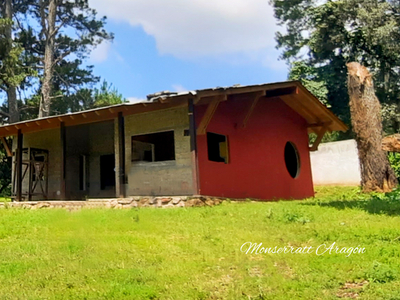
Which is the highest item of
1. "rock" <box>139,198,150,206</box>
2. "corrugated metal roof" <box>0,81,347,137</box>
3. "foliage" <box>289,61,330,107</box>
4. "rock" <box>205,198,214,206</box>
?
"foliage" <box>289,61,330,107</box>

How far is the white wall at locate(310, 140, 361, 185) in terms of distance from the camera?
1927 centimetres

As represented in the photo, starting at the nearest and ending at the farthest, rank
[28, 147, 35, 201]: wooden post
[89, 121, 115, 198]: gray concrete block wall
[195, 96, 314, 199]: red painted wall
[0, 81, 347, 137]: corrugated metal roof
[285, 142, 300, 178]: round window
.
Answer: [0, 81, 347, 137]: corrugated metal roof
[195, 96, 314, 199]: red painted wall
[28, 147, 35, 201]: wooden post
[285, 142, 300, 178]: round window
[89, 121, 115, 198]: gray concrete block wall

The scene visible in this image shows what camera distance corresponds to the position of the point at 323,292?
415cm

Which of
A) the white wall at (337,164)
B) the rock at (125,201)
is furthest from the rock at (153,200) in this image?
the white wall at (337,164)

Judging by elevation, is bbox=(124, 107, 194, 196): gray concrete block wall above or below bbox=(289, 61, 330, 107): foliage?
below

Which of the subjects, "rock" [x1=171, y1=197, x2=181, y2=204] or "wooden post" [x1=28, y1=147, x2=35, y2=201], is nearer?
"rock" [x1=171, y1=197, x2=181, y2=204]

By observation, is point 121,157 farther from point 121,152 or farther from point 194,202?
point 194,202

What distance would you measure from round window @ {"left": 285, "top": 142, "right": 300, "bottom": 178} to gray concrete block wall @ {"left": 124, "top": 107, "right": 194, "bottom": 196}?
18.1ft

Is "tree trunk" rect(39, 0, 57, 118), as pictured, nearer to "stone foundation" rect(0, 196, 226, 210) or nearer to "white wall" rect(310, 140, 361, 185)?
"stone foundation" rect(0, 196, 226, 210)

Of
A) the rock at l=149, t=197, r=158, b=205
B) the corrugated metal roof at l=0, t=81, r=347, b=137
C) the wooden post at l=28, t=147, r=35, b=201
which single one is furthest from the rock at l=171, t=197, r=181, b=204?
the wooden post at l=28, t=147, r=35, b=201

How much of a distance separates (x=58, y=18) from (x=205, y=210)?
908 inches

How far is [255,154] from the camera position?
1323cm

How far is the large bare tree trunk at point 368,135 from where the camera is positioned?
12.1 m

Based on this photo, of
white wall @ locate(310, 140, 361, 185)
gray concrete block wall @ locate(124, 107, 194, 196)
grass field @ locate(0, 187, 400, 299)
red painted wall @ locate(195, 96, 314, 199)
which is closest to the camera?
grass field @ locate(0, 187, 400, 299)
